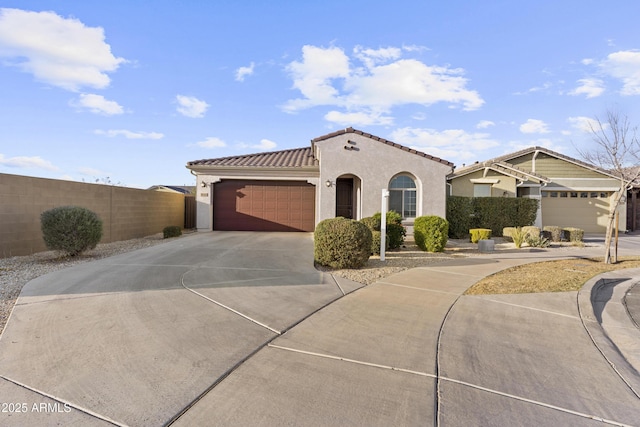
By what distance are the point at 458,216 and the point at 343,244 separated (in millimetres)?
9974

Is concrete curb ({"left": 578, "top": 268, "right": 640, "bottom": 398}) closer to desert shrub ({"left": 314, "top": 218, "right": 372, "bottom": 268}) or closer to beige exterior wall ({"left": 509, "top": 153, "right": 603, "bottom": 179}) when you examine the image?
desert shrub ({"left": 314, "top": 218, "right": 372, "bottom": 268})

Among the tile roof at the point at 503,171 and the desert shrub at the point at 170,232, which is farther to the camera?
the tile roof at the point at 503,171

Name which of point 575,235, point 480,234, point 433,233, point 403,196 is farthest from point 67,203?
point 575,235

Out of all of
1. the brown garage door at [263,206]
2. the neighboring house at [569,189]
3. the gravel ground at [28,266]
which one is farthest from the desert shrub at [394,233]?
the neighboring house at [569,189]

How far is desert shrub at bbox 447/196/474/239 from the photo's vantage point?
628 inches

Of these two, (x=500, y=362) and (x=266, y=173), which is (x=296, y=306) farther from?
(x=266, y=173)

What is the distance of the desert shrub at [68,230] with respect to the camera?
341 inches

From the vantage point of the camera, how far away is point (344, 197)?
16953 mm

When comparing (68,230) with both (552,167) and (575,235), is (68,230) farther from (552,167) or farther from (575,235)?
(552,167)

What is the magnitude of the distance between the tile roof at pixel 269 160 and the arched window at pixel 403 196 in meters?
3.99

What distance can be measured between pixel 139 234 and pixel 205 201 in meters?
3.23

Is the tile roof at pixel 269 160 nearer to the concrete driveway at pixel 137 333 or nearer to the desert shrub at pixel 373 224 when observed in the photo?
the desert shrub at pixel 373 224

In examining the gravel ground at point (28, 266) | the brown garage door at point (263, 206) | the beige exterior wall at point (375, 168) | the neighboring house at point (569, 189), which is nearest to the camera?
the gravel ground at point (28, 266)

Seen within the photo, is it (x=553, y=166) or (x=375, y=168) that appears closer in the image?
(x=375, y=168)
